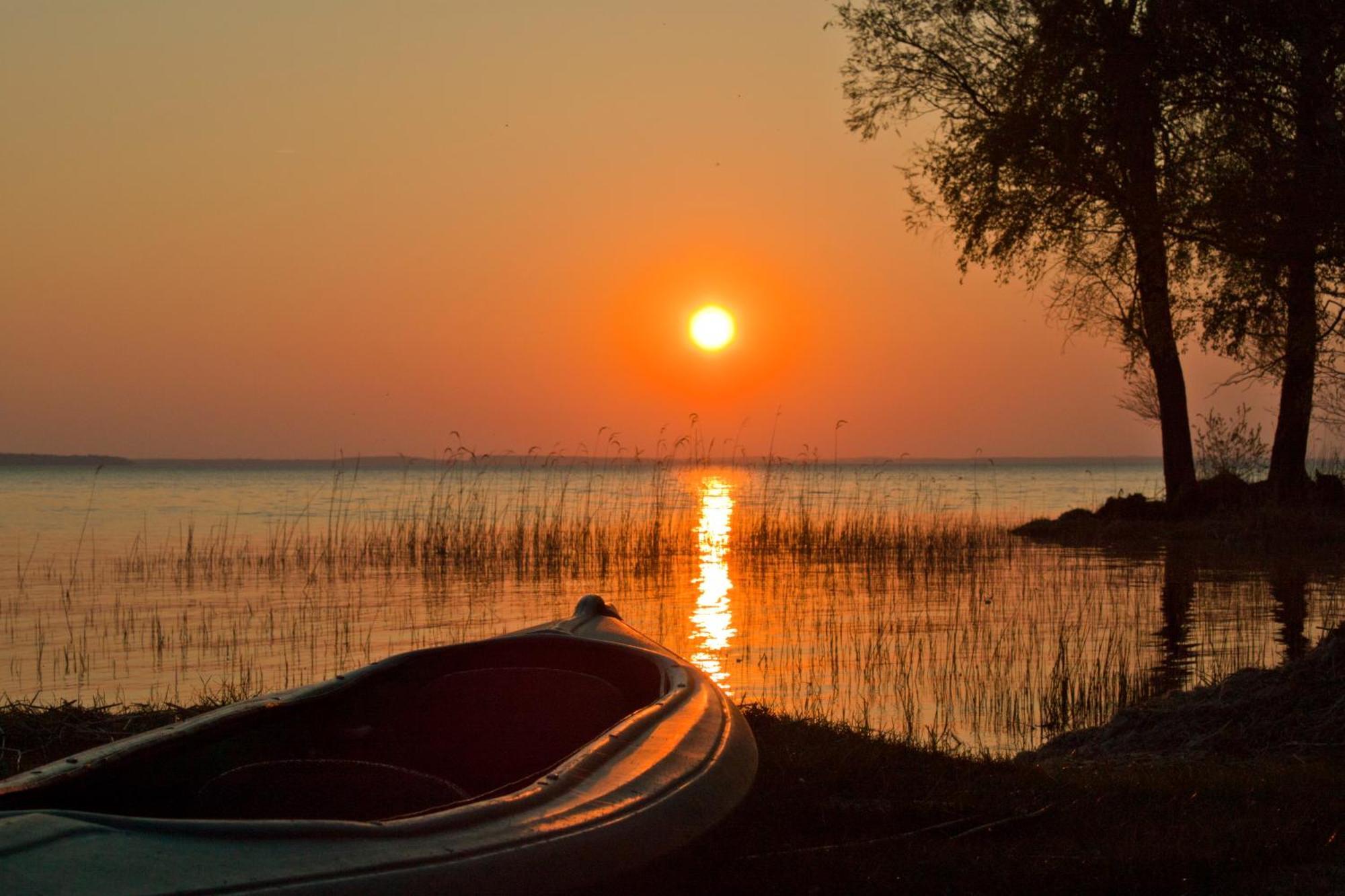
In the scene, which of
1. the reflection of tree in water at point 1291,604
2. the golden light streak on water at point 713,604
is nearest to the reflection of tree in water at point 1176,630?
the reflection of tree in water at point 1291,604

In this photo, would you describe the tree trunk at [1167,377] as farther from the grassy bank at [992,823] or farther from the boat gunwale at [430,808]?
the boat gunwale at [430,808]

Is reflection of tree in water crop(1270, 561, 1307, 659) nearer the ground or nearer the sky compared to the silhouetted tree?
nearer the ground

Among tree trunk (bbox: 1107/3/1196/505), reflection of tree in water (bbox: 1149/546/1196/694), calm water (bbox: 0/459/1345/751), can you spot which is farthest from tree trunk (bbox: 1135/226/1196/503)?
reflection of tree in water (bbox: 1149/546/1196/694)

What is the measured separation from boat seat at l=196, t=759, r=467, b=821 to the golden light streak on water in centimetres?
161

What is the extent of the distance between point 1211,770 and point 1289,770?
304 millimetres

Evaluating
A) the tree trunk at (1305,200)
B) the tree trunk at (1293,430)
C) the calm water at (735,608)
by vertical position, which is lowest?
the calm water at (735,608)

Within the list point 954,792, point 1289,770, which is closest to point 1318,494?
point 1289,770

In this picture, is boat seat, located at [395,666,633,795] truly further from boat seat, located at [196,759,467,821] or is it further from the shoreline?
the shoreline

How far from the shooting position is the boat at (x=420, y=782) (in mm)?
2244

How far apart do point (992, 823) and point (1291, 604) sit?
803 centimetres

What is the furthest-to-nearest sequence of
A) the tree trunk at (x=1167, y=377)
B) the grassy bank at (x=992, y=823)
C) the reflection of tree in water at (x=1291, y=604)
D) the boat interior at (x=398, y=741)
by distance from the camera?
1. the tree trunk at (x=1167, y=377)
2. the reflection of tree in water at (x=1291, y=604)
3. the grassy bank at (x=992, y=823)
4. the boat interior at (x=398, y=741)

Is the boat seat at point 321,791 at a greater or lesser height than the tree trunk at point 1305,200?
lesser

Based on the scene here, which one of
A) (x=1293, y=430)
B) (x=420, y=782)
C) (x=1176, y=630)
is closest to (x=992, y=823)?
(x=420, y=782)

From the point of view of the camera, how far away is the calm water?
774 centimetres
